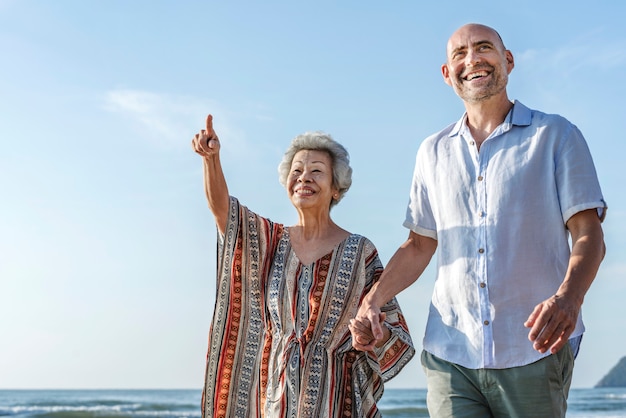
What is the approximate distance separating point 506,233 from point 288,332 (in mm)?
1604

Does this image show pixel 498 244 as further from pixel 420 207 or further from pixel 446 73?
pixel 446 73

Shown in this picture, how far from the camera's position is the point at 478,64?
10.2ft

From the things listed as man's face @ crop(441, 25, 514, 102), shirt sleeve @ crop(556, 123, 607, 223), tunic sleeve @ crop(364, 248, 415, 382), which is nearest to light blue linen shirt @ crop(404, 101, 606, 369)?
shirt sleeve @ crop(556, 123, 607, 223)

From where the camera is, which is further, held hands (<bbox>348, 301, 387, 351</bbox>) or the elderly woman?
the elderly woman

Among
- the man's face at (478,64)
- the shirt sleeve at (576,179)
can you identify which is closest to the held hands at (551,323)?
the shirt sleeve at (576,179)

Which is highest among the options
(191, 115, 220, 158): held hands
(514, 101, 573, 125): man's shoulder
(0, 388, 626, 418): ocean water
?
(191, 115, 220, 158): held hands

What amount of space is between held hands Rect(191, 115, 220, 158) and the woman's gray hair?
1.89ft

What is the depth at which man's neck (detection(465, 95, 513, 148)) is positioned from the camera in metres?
3.13

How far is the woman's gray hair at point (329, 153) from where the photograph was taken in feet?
15.1

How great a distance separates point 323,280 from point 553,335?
1.95m

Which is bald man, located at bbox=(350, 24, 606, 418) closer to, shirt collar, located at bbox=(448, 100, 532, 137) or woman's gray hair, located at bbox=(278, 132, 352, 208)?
shirt collar, located at bbox=(448, 100, 532, 137)

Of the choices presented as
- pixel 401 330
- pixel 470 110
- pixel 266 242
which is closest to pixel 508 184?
pixel 470 110

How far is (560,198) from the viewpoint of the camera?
9.42 ft

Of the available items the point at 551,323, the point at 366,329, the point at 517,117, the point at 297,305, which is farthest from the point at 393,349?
the point at 551,323
